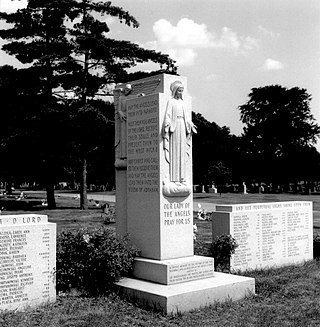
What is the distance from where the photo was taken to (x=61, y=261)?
830 centimetres

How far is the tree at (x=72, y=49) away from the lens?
1126 inches

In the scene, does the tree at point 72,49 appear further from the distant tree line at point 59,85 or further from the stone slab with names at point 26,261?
the stone slab with names at point 26,261

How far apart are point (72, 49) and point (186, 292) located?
23.4 m

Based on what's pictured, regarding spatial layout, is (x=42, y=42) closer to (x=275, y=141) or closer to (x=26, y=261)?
(x=26, y=261)

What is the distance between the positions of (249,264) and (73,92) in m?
21.6

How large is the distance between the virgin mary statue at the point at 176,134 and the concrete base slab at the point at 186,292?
1.86 meters

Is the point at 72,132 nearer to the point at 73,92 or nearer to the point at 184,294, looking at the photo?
Answer: the point at 73,92

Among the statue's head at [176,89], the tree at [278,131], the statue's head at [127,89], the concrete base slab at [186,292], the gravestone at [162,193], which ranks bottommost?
the concrete base slab at [186,292]

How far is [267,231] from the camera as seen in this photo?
11.3 meters

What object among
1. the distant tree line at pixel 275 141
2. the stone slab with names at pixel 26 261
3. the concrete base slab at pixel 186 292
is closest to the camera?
the stone slab with names at pixel 26 261

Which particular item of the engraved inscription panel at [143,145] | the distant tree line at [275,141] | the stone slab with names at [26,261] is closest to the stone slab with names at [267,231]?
the engraved inscription panel at [143,145]

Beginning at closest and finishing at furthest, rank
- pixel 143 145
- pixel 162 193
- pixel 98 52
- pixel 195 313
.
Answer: pixel 195 313 → pixel 162 193 → pixel 143 145 → pixel 98 52

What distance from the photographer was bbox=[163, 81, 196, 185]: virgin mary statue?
28.9ft

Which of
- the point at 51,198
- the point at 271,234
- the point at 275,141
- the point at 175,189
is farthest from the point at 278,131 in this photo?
the point at 175,189
